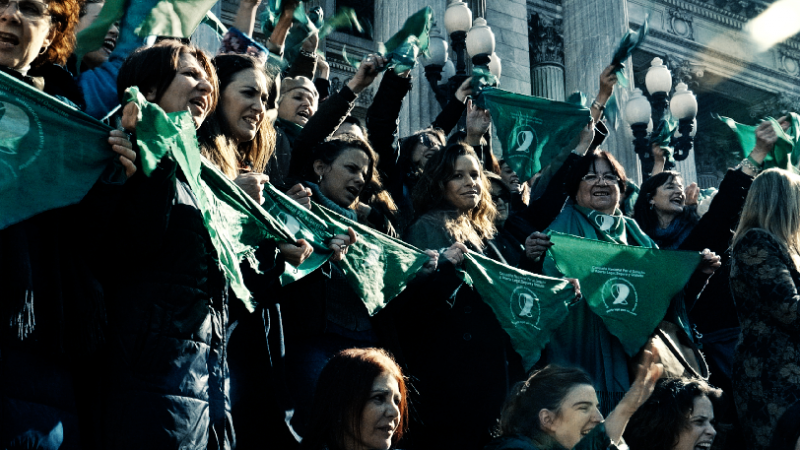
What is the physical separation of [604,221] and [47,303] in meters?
3.43

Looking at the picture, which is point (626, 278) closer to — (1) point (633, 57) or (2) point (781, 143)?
(2) point (781, 143)

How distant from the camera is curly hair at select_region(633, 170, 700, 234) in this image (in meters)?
6.17

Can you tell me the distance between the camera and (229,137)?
353 cm

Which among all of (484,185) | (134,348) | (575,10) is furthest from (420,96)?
(134,348)

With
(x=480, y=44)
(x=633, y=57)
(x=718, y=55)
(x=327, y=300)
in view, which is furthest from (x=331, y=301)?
(x=718, y=55)

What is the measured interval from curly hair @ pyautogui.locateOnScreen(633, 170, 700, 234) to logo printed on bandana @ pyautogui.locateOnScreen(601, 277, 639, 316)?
143 centimetres

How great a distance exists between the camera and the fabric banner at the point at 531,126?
5.88 m

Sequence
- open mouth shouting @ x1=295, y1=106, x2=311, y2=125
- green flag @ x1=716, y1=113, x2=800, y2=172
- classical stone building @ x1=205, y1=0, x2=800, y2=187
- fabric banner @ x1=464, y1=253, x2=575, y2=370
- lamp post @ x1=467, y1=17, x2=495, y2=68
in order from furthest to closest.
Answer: classical stone building @ x1=205, y1=0, x2=800, y2=187 < lamp post @ x1=467, y1=17, x2=495, y2=68 < green flag @ x1=716, y1=113, x2=800, y2=172 < open mouth shouting @ x1=295, y1=106, x2=311, y2=125 < fabric banner @ x1=464, y1=253, x2=575, y2=370

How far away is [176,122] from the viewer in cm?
286

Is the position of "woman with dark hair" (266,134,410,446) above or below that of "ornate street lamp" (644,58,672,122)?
below

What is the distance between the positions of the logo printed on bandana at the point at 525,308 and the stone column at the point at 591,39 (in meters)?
9.02

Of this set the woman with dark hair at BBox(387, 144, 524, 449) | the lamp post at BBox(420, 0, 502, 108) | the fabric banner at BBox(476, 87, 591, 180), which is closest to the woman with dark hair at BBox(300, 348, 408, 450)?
the woman with dark hair at BBox(387, 144, 524, 449)

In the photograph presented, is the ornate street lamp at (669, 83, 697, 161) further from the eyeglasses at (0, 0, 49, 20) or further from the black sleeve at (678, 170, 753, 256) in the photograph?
the eyeglasses at (0, 0, 49, 20)

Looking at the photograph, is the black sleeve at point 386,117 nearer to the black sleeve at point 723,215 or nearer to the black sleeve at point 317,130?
the black sleeve at point 317,130
